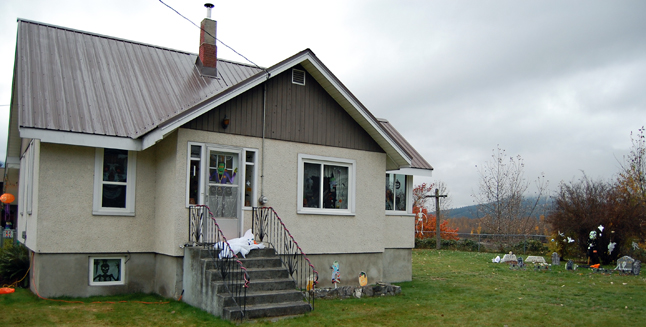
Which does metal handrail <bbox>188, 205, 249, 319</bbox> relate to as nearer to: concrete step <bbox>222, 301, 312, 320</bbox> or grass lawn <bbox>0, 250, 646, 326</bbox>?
concrete step <bbox>222, 301, 312, 320</bbox>

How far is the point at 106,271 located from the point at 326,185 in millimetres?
5358

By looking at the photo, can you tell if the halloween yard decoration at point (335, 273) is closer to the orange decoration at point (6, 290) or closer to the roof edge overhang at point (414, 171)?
the roof edge overhang at point (414, 171)

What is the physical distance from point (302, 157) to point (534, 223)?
32897 millimetres

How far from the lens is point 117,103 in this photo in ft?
37.7

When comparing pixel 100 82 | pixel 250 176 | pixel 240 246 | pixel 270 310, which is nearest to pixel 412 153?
pixel 250 176

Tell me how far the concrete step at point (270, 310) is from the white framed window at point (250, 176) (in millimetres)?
3026

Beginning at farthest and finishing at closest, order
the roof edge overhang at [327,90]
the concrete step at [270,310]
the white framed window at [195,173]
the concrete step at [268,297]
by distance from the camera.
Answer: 1. the white framed window at [195,173]
2. the roof edge overhang at [327,90]
3. the concrete step at [268,297]
4. the concrete step at [270,310]

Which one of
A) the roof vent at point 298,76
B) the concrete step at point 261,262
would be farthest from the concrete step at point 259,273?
the roof vent at point 298,76

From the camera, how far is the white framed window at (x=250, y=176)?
1155 cm

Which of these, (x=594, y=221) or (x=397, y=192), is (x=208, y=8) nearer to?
(x=397, y=192)

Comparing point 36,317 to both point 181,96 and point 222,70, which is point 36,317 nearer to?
point 181,96

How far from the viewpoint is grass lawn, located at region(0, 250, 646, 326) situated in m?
8.80

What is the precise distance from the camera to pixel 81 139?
10.2 meters

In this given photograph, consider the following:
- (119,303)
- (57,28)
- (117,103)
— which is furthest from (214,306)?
(57,28)
